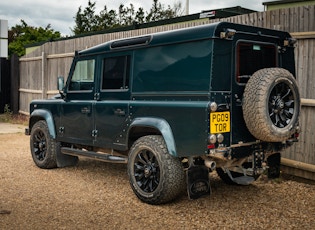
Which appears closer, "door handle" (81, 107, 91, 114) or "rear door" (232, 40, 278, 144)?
"rear door" (232, 40, 278, 144)

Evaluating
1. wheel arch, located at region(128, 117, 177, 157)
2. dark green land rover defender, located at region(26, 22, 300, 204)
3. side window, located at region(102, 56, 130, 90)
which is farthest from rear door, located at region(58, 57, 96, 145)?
wheel arch, located at region(128, 117, 177, 157)

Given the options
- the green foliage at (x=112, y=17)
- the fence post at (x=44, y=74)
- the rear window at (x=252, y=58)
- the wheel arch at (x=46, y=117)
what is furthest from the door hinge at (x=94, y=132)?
the green foliage at (x=112, y=17)

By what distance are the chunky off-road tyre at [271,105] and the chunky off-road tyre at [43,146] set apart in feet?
13.0

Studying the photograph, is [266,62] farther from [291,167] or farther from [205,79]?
[291,167]

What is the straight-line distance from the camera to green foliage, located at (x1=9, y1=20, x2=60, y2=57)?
36.2 meters

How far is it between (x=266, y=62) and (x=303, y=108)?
1.45m

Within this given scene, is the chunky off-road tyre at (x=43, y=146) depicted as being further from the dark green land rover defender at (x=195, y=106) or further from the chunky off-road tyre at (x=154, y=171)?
the chunky off-road tyre at (x=154, y=171)

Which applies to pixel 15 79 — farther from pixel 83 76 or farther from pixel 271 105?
pixel 271 105

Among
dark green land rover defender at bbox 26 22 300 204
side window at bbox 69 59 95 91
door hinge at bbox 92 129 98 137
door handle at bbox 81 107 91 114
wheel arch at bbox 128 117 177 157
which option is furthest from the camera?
side window at bbox 69 59 95 91

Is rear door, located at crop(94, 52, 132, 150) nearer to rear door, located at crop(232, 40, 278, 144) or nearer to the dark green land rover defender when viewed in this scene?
the dark green land rover defender

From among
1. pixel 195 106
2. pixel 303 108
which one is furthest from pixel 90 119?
pixel 303 108

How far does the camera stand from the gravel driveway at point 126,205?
15.2 feet

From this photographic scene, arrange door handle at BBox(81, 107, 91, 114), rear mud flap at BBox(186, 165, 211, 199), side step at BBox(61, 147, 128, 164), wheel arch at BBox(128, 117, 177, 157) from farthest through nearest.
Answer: door handle at BBox(81, 107, 91, 114) < side step at BBox(61, 147, 128, 164) < wheel arch at BBox(128, 117, 177, 157) < rear mud flap at BBox(186, 165, 211, 199)

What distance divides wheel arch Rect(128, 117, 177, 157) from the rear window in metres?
1.06
